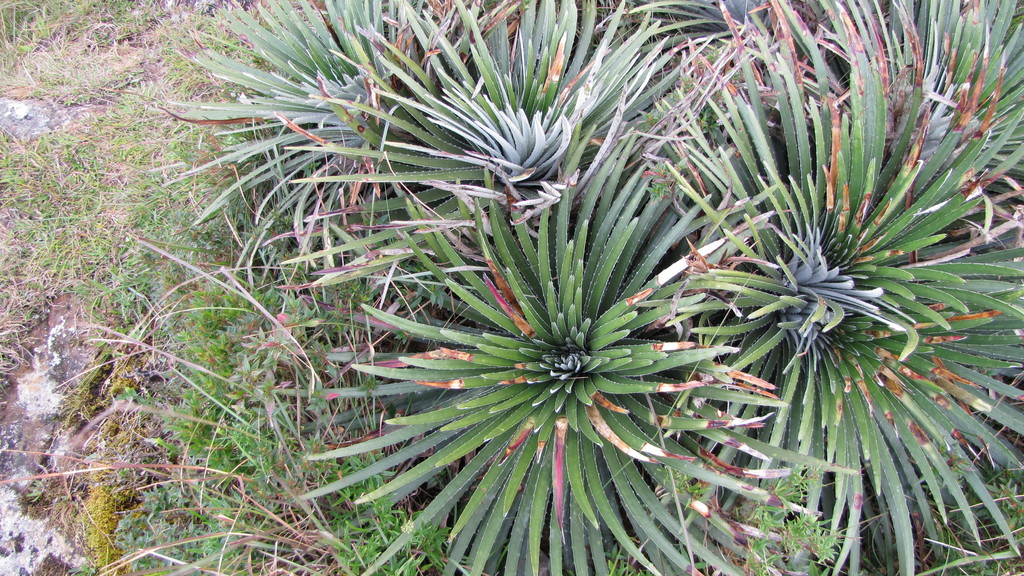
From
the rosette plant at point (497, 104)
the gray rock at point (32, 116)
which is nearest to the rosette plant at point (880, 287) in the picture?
the rosette plant at point (497, 104)

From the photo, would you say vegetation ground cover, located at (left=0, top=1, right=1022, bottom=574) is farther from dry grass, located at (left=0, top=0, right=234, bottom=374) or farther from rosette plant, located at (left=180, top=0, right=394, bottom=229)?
dry grass, located at (left=0, top=0, right=234, bottom=374)

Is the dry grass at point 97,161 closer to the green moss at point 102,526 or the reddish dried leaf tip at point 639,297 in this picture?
the green moss at point 102,526

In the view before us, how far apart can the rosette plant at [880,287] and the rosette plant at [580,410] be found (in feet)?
0.57

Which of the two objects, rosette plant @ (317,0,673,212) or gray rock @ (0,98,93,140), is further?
gray rock @ (0,98,93,140)

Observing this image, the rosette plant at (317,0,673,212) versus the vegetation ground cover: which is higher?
the rosette plant at (317,0,673,212)

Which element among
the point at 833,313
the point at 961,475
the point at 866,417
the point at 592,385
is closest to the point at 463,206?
the point at 592,385

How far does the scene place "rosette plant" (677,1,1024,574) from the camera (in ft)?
5.47

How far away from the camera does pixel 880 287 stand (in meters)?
1.67

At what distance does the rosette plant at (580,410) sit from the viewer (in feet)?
5.27

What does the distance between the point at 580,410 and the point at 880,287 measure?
0.96 m

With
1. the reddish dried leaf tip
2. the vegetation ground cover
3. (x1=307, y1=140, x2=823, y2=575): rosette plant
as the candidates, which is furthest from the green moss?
the reddish dried leaf tip

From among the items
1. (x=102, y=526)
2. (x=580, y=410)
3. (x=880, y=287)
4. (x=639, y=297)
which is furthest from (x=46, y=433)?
(x=880, y=287)

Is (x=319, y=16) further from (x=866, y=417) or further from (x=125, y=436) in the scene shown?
(x=866, y=417)

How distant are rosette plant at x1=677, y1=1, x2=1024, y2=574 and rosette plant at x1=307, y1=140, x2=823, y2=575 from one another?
0.17 meters
